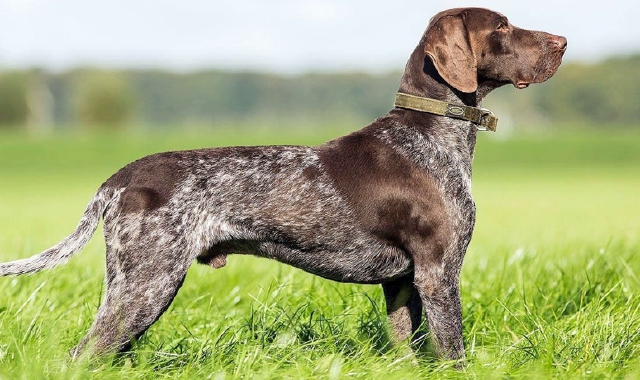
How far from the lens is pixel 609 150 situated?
42.4 metres

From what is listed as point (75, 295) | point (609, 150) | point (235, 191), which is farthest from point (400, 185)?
point (609, 150)

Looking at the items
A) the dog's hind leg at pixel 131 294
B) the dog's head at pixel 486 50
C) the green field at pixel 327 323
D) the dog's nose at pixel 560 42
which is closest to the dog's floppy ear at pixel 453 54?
the dog's head at pixel 486 50

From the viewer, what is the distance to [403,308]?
15.5 feet

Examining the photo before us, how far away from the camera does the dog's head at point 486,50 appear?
4.38 meters

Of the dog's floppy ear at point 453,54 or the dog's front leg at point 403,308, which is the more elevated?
the dog's floppy ear at point 453,54

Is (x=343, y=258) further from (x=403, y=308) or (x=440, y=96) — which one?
(x=440, y=96)

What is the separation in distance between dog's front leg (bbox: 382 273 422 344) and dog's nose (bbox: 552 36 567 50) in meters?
1.63

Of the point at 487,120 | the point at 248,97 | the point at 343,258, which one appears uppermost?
the point at 487,120

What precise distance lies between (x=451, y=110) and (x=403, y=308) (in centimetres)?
122

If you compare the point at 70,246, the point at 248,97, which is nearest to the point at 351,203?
the point at 70,246

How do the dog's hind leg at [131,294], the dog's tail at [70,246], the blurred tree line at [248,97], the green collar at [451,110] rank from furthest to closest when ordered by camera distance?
the blurred tree line at [248,97]
the green collar at [451,110]
the dog's tail at [70,246]
the dog's hind leg at [131,294]

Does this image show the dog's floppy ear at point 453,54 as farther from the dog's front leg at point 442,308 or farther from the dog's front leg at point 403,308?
the dog's front leg at point 403,308

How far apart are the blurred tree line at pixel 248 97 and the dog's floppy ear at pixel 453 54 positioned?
203 ft

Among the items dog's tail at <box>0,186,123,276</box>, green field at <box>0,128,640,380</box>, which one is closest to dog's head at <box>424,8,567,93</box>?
green field at <box>0,128,640,380</box>
